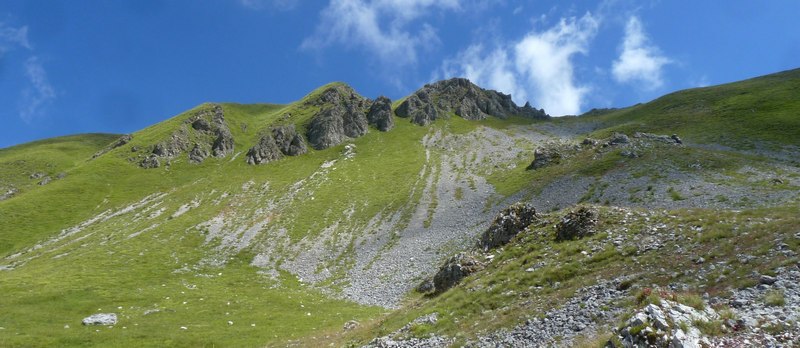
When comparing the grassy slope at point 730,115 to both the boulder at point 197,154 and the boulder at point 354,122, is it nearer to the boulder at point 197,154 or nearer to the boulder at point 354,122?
the boulder at point 354,122

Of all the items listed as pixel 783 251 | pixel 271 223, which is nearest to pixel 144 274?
pixel 271 223

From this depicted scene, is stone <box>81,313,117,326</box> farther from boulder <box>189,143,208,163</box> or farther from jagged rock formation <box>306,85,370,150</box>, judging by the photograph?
jagged rock formation <box>306,85,370,150</box>

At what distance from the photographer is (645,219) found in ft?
94.6

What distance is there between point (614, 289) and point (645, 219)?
1084 centimetres

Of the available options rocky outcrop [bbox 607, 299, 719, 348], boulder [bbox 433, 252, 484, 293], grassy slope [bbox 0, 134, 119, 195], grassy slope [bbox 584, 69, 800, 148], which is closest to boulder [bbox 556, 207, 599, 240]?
boulder [bbox 433, 252, 484, 293]

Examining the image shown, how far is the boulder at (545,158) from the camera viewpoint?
3536 inches

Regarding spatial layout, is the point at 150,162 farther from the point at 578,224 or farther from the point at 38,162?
the point at 578,224

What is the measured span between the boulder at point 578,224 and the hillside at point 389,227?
0.68m

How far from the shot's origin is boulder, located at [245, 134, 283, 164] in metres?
136

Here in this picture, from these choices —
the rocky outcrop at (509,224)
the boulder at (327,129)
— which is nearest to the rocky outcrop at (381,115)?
the boulder at (327,129)

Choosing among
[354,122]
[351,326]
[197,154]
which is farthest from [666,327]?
[354,122]

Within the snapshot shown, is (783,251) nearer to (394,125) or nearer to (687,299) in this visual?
(687,299)

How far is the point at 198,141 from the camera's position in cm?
14912

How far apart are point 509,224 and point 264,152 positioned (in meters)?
116
